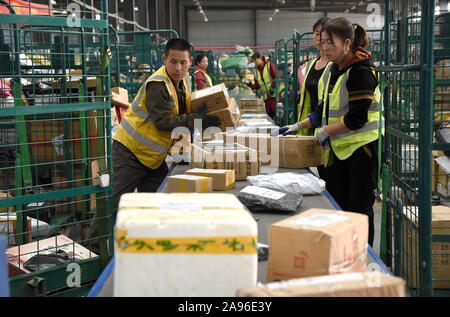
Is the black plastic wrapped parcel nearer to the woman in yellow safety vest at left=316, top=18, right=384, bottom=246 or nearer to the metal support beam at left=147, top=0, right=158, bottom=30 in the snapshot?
the woman in yellow safety vest at left=316, top=18, right=384, bottom=246

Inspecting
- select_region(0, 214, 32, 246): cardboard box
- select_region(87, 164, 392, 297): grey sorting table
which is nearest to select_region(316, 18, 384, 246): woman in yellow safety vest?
select_region(87, 164, 392, 297): grey sorting table

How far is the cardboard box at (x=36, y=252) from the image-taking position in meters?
3.28

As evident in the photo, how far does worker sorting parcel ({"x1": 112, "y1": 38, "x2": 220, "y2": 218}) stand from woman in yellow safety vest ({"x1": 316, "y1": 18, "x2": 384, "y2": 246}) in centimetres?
90

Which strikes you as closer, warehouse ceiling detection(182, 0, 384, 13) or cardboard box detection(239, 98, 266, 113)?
cardboard box detection(239, 98, 266, 113)

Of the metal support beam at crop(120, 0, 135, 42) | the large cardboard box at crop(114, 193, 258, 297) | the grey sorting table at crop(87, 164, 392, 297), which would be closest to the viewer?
the large cardboard box at crop(114, 193, 258, 297)

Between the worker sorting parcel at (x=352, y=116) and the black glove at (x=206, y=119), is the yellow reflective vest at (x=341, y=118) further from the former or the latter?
the black glove at (x=206, y=119)

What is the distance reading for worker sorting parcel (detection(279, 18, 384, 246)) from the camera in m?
3.34

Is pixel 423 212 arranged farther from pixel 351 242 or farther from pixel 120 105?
pixel 120 105

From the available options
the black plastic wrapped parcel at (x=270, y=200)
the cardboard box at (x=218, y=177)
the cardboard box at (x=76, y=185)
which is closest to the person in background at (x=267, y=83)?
the cardboard box at (x=76, y=185)

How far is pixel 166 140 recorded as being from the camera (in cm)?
400

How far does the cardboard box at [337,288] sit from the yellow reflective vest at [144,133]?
2.67 metres

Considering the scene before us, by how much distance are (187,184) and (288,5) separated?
30.6 meters

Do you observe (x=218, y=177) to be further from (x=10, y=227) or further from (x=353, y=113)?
(x=10, y=227)
